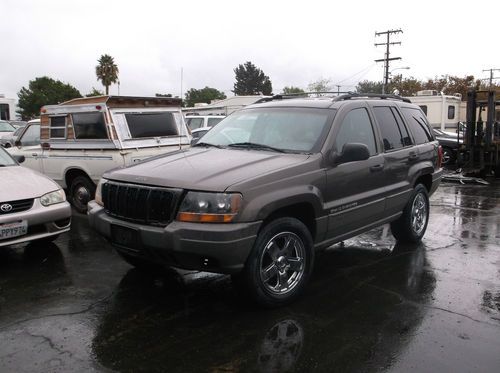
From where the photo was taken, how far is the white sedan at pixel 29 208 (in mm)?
5176

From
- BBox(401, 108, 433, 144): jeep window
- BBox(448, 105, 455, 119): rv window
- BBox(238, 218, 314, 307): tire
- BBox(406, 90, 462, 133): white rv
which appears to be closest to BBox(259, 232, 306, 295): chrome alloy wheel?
BBox(238, 218, 314, 307): tire

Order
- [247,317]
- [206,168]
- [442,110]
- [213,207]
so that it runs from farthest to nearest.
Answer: [442,110] → [206,168] → [247,317] → [213,207]

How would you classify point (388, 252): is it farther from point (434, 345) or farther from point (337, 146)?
point (434, 345)

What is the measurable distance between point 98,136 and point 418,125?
5.06 meters

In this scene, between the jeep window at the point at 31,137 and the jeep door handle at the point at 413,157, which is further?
the jeep window at the point at 31,137

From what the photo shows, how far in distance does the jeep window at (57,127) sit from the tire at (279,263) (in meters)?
5.80

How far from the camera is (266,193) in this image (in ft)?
12.7

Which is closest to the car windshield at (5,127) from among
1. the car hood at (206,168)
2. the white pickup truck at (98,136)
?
the white pickup truck at (98,136)

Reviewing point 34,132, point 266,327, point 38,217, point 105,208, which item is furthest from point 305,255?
point 34,132

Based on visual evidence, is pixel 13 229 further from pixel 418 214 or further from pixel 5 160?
pixel 418 214

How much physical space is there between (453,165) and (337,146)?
1377 cm

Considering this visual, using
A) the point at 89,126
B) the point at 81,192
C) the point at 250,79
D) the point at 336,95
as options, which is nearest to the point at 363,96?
the point at 336,95

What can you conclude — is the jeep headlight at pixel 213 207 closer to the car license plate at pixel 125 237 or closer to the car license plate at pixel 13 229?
the car license plate at pixel 125 237

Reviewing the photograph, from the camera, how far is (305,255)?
4.29 metres
